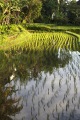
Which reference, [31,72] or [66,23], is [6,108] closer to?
[31,72]

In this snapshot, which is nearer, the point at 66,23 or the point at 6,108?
the point at 6,108

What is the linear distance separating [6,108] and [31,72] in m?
3.52

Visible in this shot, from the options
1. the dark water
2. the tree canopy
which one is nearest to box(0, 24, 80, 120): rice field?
the dark water

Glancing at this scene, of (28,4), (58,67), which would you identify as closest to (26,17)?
(28,4)

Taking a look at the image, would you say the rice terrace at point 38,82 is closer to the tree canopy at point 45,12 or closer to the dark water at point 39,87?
the dark water at point 39,87

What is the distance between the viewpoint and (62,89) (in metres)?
7.47

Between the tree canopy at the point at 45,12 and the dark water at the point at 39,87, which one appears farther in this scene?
the tree canopy at the point at 45,12

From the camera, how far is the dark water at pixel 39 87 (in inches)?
227

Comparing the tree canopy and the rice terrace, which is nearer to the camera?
the rice terrace

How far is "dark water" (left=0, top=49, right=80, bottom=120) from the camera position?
576cm

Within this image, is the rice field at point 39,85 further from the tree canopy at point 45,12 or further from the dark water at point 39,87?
the tree canopy at point 45,12

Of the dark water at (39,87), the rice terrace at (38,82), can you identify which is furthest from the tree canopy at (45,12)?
the dark water at (39,87)

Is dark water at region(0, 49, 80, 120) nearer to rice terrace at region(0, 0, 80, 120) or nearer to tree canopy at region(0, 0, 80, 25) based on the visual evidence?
rice terrace at region(0, 0, 80, 120)

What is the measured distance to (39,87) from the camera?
7.63 meters
